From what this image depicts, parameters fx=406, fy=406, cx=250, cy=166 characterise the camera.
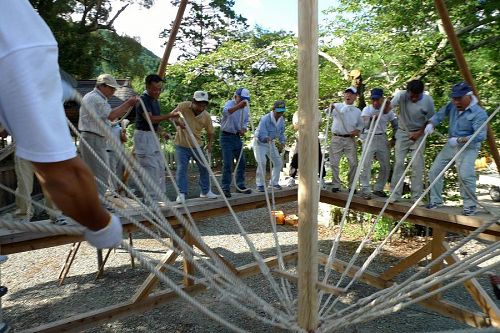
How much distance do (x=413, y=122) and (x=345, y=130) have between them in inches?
31.3

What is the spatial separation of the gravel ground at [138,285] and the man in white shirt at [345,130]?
1.74 metres

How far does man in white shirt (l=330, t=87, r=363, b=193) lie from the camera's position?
4.81 metres

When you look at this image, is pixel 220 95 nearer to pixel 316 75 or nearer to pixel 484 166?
pixel 484 166

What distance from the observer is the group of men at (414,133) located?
3.78 meters

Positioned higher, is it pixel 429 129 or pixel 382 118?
Result: pixel 382 118

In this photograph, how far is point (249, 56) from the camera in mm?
8688

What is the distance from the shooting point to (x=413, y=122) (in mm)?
4375

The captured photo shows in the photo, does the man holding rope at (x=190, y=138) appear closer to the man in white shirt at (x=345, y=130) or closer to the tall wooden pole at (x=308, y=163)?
the man in white shirt at (x=345, y=130)

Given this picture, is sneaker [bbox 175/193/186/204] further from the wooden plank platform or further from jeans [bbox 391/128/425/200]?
jeans [bbox 391/128/425/200]

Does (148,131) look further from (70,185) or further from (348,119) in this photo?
(70,185)

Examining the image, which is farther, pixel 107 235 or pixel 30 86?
pixel 107 235

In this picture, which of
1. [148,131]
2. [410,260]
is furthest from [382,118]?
[148,131]

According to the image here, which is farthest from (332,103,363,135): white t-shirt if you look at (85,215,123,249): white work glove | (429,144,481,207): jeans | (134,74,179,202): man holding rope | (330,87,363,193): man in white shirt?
(85,215,123,249): white work glove

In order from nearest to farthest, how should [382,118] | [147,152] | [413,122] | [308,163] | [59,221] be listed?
[308,163], [59,221], [147,152], [413,122], [382,118]
